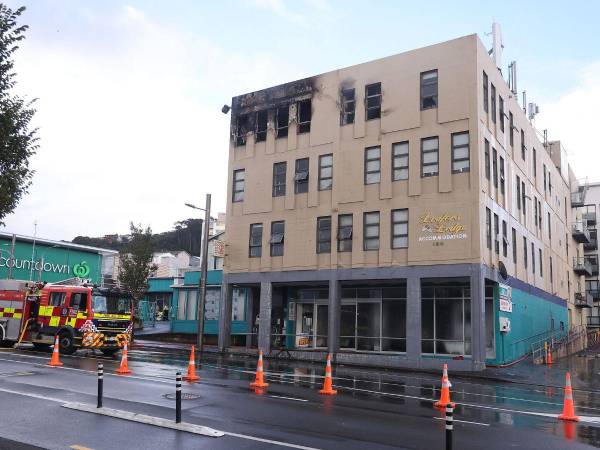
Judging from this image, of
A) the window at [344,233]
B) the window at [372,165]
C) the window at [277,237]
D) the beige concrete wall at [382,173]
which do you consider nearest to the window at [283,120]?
the beige concrete wall at [382,173]

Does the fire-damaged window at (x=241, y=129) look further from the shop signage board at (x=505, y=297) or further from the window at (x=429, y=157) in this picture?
the shop signage board at (x=505, y=297)

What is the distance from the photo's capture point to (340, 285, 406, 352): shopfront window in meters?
29.2

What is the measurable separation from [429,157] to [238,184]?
Answer: 11959 mm

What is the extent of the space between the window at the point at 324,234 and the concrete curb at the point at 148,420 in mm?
19000

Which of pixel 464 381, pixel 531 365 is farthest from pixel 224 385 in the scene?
pixel 531 365

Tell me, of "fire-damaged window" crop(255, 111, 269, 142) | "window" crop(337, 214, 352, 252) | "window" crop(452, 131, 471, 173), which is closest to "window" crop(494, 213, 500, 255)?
"window" crop(452, 131, 471, 173)

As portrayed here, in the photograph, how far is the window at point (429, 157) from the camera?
26.8 meters

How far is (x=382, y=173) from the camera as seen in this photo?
28125 millimetres

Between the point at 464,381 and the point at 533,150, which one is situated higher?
the point at 533,150

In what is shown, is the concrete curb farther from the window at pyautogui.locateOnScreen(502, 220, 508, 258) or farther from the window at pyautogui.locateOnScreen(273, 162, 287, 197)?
the window at pyautogui.locateOnScreen(502, 220, 508, 258)

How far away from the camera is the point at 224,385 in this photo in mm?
15805

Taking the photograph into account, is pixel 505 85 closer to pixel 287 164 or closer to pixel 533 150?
pixel 533 150

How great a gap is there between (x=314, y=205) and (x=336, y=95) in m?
5.92

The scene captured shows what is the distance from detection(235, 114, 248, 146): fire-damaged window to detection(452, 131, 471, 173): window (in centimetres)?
1299
